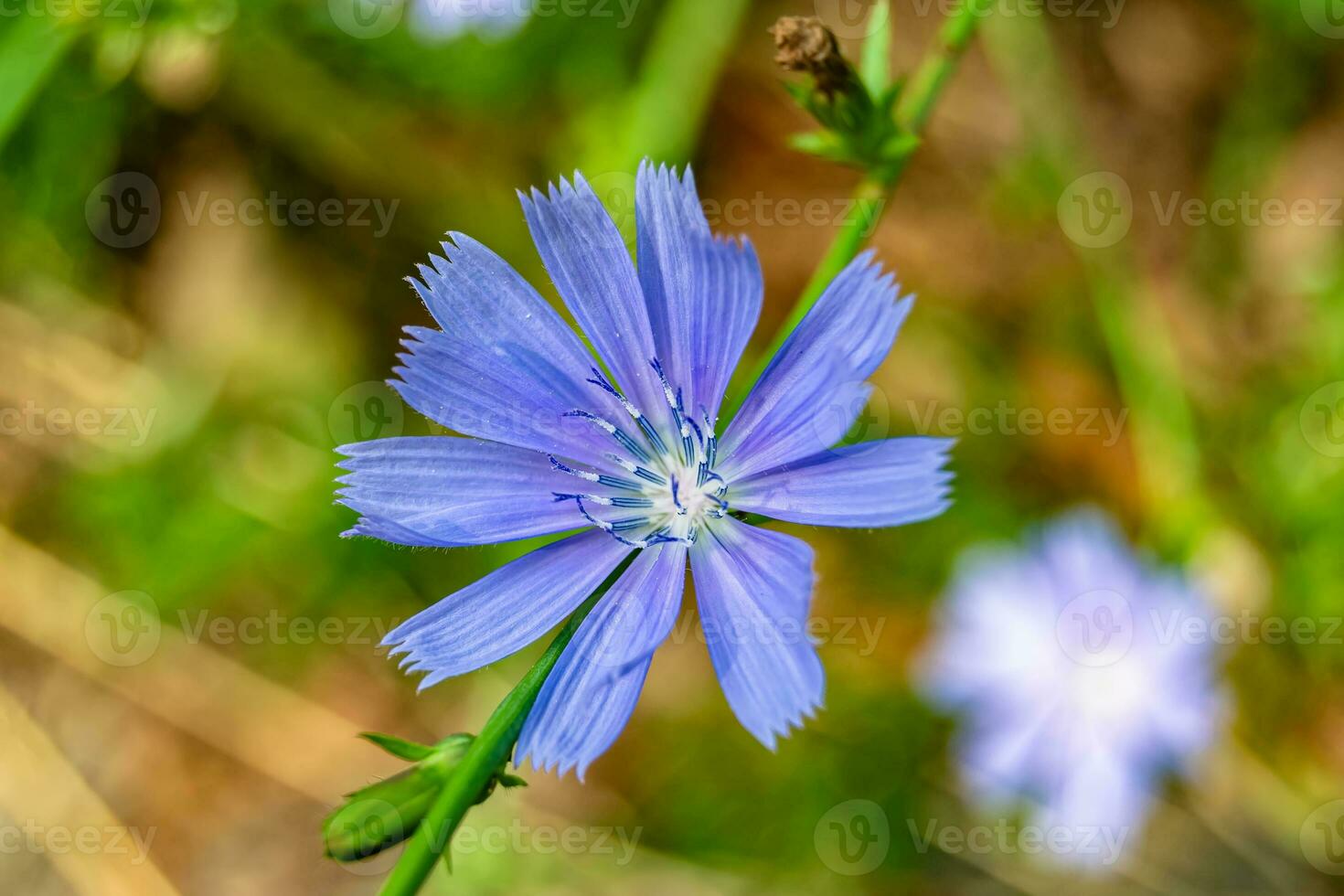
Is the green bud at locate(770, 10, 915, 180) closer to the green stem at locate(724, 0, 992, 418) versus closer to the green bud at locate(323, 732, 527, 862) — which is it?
the green stem at locate(724, 0, 992, 418)

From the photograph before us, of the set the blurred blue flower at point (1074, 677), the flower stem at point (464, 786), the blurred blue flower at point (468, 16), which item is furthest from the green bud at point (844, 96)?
the blurred blue flower at point (1074, 677)

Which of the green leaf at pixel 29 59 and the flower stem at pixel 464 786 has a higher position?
the green leaf at pixel 29 59

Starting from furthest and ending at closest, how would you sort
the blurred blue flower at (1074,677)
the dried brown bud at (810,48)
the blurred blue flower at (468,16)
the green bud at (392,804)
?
the blurred blue flower at (1074,677), the blurred blue flower at (468,16), the dried brown bud at (810,48), the green bud at (392,804)

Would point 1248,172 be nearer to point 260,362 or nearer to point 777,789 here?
point 777,789

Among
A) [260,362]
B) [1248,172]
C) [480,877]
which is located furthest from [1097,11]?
[480,877]

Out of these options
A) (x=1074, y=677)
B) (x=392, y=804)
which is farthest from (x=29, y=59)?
(x=1074, y=677)

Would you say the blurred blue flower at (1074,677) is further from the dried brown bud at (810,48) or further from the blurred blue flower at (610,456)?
the dried brown bud at (810,48)

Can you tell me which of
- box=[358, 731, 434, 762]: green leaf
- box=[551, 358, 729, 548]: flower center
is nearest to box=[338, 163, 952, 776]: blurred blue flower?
box=[551, 358, 729, 548]: flower center

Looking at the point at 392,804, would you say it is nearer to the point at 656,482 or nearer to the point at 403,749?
the point at 403,749
